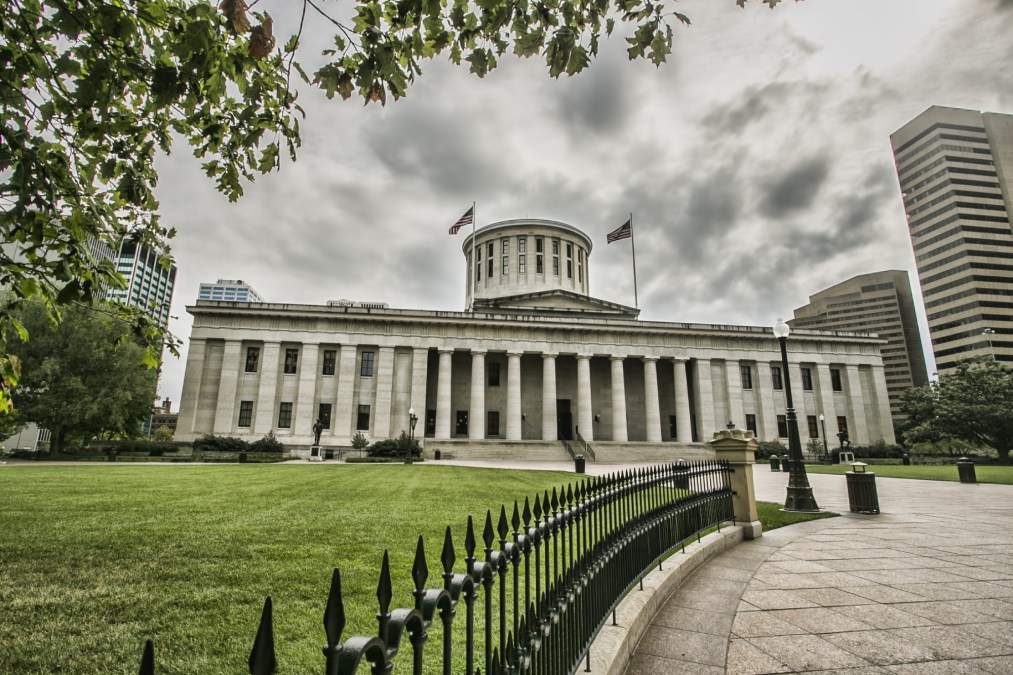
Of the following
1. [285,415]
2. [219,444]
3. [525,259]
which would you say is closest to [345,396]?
[285,415]

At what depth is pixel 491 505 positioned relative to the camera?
11406 millimetres

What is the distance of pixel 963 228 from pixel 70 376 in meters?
145

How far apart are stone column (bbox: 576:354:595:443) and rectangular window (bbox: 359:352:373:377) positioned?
18.9m

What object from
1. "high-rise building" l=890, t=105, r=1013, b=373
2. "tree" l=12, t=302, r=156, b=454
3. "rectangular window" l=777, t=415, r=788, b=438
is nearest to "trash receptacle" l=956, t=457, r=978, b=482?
"rectangular window" l=777, t=415, r=788, b=438

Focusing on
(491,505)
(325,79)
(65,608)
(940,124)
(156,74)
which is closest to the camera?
(156,74)

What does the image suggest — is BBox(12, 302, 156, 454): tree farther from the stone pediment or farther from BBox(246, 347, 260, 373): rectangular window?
the stone pediment

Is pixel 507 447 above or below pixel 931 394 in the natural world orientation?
below

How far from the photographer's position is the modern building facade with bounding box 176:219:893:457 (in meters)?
41.8

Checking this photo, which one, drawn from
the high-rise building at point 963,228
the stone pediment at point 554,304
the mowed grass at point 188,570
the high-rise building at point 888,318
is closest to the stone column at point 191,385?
the stone pediment at point 554,304

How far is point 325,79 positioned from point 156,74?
3.48 feet

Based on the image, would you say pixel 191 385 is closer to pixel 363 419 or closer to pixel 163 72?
pixel 363 419

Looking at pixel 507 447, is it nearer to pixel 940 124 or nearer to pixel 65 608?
pixel 65 608

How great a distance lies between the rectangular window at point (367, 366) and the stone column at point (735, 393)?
109 ft

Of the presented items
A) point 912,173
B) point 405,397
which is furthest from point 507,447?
point 912,173
